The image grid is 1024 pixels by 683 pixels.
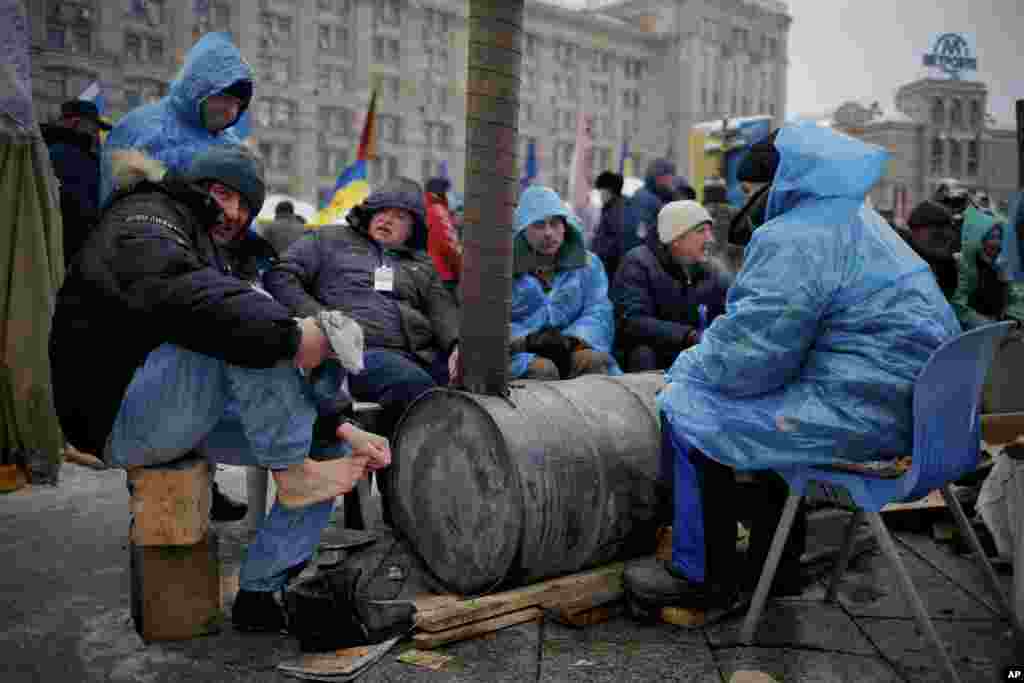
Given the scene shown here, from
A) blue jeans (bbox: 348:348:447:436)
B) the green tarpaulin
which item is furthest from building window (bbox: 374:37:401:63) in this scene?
blue jeans (bbox: 348:348:447:436)

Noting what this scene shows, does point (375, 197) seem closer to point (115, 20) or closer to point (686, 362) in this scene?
point (686, 362)

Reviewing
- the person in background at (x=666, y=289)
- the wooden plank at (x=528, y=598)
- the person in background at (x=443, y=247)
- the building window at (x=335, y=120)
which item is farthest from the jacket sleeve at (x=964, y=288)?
the building window at (x=335, y=120)

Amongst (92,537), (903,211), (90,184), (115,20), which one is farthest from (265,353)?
(903,211)

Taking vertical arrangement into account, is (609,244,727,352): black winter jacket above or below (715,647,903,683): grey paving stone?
above

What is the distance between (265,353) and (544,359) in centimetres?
231

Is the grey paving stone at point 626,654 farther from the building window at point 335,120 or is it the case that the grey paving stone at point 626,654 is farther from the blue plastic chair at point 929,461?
the building window at point 335,120

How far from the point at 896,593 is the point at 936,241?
3.80 m

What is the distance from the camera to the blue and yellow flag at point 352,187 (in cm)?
1030

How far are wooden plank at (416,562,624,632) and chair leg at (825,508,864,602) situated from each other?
0.87 metres

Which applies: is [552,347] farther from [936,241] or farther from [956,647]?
[936,241]

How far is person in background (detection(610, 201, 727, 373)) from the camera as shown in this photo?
539 centimetres

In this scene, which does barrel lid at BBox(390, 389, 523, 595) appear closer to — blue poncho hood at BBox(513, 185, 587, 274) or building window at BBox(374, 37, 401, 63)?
blue poncho hood at BBox(513, 185, 587, 274)

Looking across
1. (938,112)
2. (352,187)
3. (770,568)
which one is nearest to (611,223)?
(352,187)

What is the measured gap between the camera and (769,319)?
9.78 feet
